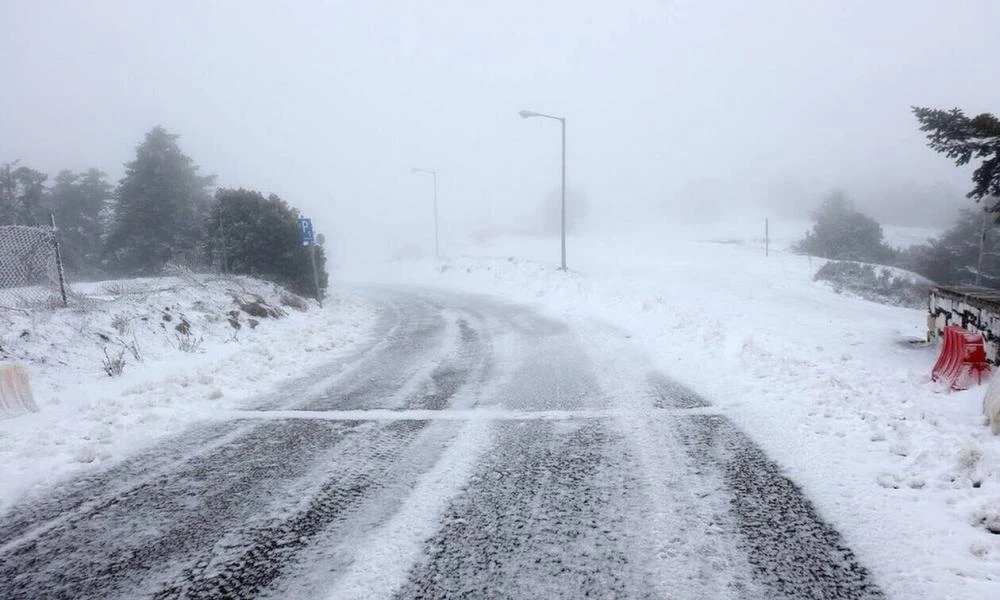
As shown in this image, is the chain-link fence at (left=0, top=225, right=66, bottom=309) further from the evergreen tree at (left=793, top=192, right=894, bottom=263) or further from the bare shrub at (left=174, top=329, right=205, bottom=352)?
the evergreen tree at (left=793, top=192, right=894, bottom=263)

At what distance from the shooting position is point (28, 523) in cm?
384

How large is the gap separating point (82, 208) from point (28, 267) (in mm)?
34580

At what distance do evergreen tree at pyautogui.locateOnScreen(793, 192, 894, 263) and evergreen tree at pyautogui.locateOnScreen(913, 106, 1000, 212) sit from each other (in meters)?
44.4

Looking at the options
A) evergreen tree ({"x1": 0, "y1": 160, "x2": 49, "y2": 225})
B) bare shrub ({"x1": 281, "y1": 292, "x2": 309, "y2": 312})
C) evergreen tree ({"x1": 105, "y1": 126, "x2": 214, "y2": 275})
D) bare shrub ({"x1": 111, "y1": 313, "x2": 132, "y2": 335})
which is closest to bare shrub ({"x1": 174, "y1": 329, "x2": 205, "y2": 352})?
bare shrub ({"x1": 111, "y1": 313, "x2": 132, "y2": 335})

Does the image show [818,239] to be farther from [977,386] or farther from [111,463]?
[111,463]

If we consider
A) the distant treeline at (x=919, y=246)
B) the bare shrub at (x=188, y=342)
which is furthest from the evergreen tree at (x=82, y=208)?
the distant treeline at (x=919, y=246)

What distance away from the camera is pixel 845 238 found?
49188 millimetres

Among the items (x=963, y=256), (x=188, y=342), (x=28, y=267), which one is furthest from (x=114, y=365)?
(x=963, y=256)

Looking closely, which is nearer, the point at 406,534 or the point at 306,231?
the point at 406,534

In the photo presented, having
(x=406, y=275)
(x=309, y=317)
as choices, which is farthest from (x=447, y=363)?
(x=406, y=275)

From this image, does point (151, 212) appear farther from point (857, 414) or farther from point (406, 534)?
point (857, 414)

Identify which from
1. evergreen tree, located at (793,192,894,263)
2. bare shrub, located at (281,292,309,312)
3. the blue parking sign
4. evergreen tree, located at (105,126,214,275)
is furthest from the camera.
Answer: evergreen tree, located at (793,192,894,263)

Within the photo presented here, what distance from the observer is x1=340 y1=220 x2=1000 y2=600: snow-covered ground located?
3109mm

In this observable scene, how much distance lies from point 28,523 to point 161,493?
81 cm
